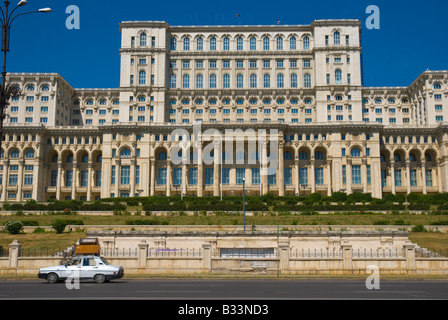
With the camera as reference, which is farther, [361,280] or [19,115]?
[19,115]

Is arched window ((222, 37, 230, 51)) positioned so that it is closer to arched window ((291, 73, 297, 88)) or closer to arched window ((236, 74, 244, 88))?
arched window ((236, 74, 244, 88))

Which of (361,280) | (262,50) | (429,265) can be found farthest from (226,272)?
(262,50)

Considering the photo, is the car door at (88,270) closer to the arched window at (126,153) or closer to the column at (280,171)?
the column at (280,171)

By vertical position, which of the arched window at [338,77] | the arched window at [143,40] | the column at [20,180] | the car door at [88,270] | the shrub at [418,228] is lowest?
the car door at [88,270]

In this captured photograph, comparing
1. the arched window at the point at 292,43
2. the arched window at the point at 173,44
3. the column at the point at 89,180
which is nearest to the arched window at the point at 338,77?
the arched window at the point at 292,43

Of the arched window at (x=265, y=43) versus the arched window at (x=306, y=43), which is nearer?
the arched window at (x=306, y=43)

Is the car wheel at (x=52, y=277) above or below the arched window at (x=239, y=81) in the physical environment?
below

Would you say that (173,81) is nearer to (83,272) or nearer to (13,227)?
(13,227)

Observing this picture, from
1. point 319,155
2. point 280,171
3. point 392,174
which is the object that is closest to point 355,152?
point 319,155

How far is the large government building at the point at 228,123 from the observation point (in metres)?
94.7

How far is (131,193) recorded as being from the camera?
93.8 metres

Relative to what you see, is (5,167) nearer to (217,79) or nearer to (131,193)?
(131,193)

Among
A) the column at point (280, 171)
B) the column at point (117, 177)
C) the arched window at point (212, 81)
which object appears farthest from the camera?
the arched window at point (212, 81)
